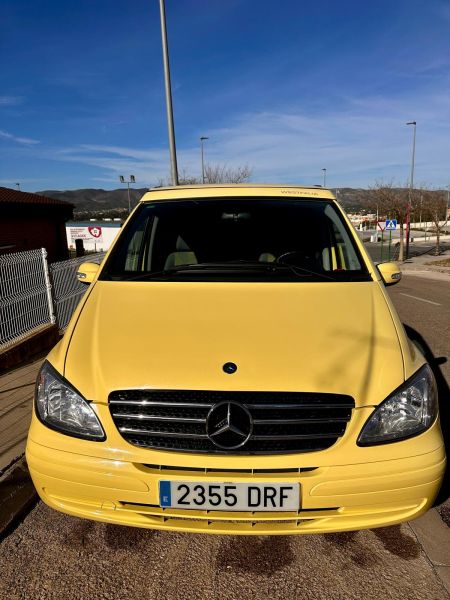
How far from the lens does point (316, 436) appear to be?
1.87m

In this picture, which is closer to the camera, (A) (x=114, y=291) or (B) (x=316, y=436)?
(B) (x=316, y=436)

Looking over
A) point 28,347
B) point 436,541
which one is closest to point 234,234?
point 436,541

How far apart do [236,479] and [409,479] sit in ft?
2.38

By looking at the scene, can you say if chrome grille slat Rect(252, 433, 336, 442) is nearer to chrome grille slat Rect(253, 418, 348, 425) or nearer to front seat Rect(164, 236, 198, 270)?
chrome grille slat Rect(253, 418, 348, 425)

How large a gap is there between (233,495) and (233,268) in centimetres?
150

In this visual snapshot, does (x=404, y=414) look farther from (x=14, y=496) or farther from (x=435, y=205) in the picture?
(x=435, y=205)

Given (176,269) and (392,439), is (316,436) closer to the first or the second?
(392,439)

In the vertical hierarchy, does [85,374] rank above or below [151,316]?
below

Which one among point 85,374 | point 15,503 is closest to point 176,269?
point 85,374

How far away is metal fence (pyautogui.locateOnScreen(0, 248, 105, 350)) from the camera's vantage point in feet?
17.1

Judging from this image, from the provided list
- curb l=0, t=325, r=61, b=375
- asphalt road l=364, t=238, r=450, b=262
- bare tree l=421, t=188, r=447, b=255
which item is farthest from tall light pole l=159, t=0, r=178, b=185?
bare tree l=421, t=188, r=447, b=255

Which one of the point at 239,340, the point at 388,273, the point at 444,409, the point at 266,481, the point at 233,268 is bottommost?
the point at 444,409

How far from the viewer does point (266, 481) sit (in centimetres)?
180

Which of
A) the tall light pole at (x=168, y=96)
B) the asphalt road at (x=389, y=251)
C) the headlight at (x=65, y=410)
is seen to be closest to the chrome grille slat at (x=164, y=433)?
the headlight at (x=65, y=410)
